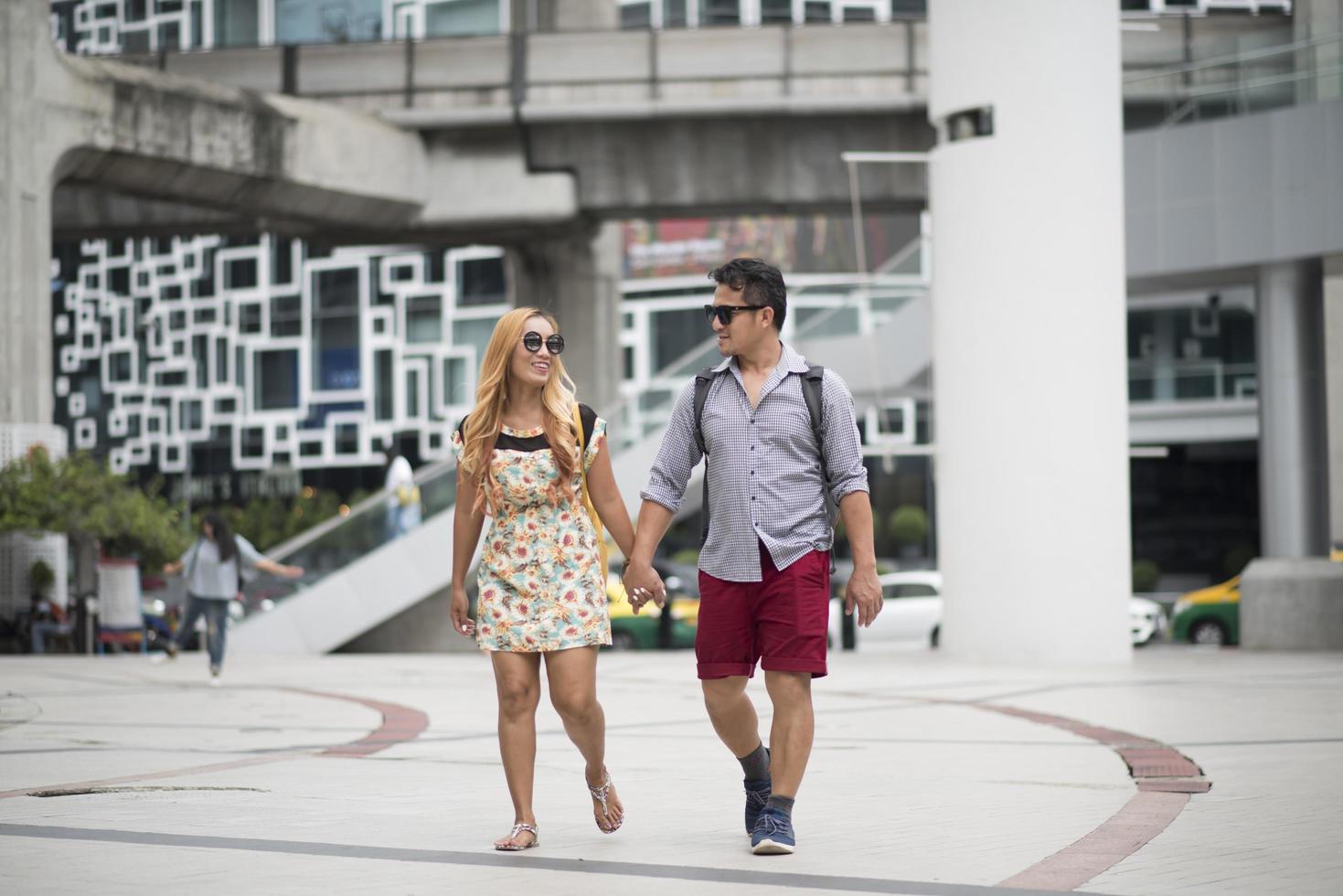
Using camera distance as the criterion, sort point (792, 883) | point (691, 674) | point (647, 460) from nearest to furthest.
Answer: point (792, 883)
point (691, 674)
point (647, 460)

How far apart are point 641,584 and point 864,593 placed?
722 mm

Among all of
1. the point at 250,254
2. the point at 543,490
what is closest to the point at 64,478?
the point at 543,490

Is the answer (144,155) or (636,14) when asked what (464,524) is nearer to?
(144,155)

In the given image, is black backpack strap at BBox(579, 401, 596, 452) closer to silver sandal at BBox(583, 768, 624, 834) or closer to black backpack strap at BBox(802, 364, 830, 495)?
black backpack strap at BBox(802, 364, 830, 495)

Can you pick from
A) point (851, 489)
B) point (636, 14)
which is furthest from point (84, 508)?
point (636, 14)

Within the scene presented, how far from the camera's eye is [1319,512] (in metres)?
23.0

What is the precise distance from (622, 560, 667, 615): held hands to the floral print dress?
0.14 metres

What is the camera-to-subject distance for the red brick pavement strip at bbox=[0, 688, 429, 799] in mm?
7961

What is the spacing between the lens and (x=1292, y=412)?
910 inches

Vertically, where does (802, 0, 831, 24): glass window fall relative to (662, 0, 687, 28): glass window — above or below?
below

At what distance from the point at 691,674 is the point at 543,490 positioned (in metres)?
11.4

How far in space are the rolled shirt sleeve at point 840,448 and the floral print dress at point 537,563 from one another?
76 centimetres

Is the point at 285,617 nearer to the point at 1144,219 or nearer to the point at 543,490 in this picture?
the point at 1144,219

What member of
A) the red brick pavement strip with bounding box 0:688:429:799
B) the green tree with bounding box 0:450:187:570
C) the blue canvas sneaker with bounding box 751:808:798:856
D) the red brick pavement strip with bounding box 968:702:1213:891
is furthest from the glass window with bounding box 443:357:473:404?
the blue canvas sneaker with bounding box 751:808:798:856
